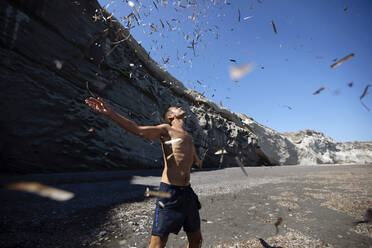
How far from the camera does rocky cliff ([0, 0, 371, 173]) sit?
737cm

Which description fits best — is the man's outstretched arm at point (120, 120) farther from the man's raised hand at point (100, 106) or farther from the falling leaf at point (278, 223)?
the falling leaf at point (278, 223)

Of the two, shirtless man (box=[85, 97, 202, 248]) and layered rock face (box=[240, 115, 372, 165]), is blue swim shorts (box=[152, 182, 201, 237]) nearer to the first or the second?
shirtless man (box=[85, 97, 202, 248])

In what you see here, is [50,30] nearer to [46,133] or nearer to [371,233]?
[46,133]

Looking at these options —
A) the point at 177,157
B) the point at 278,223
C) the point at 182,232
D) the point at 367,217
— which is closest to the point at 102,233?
the point at 182,232

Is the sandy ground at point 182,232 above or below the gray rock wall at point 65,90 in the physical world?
below

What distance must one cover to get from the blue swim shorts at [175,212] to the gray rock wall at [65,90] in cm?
823

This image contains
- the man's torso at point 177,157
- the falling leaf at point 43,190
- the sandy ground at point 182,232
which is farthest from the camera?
the falling leaf at point 43,190

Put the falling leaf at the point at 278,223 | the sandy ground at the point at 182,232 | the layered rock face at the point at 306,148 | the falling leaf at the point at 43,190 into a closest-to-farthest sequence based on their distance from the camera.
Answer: the sandy ground at the point at 182,232 → the falling leaf at the point at 278,223 → the falling leaf at the point at 43,190 → the layered rock face at the point at 306,148

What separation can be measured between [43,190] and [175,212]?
19.6ft

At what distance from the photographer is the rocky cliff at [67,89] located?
737cm

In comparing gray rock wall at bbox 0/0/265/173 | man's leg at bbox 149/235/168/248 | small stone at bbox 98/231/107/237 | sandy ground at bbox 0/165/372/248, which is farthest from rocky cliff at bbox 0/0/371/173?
man's leg at bbox 149/235/168/248

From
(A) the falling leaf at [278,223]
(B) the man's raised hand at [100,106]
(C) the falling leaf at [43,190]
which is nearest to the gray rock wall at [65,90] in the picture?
(C) the falling leaf at [43,190]

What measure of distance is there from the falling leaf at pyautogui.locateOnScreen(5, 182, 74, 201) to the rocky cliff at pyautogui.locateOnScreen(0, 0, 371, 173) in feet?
5.64

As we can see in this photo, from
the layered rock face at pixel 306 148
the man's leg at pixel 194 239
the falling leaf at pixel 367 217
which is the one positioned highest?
the layered rock face at pixel 306 148
